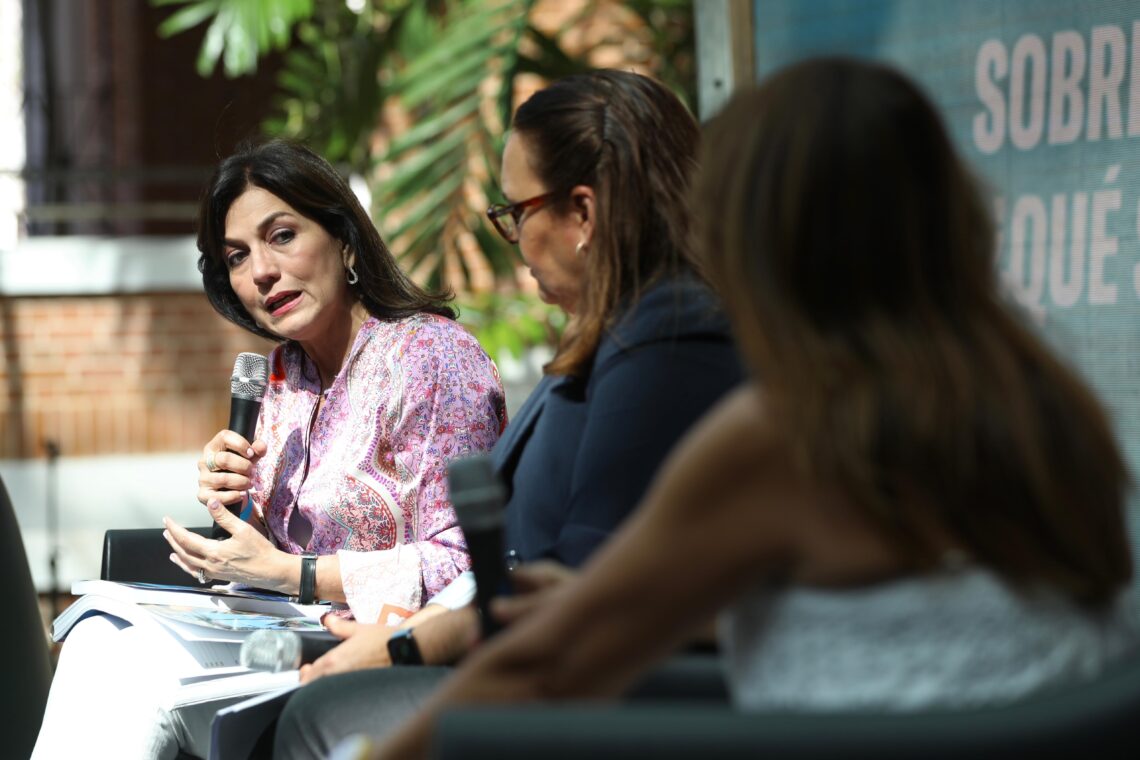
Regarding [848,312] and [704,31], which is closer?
[848,312]

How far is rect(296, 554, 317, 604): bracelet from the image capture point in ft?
8.74

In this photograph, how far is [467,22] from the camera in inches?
219

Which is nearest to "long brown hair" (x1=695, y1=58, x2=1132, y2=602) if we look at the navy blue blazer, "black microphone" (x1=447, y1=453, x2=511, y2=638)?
"black microphone" (x1=447, y1=453, x2=511, y2=638)

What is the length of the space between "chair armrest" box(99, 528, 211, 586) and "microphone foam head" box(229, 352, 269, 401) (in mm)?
501

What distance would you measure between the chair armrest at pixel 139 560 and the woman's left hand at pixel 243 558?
1.75 ft

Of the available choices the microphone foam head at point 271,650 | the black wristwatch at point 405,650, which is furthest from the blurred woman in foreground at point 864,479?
the microphone foam head at point 271,650

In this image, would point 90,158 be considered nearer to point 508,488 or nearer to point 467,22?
point 467,22

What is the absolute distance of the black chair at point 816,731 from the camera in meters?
1.21

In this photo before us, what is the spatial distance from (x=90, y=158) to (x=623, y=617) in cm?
659

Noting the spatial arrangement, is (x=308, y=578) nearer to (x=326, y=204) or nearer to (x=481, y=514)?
(x=326, y=204)

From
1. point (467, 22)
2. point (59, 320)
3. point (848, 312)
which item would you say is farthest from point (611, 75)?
point (59, 320)

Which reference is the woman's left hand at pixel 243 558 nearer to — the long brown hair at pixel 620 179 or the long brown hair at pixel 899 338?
the long brown hair at pixel 620 179

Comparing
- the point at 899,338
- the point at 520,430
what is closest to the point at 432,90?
the point at 520,430

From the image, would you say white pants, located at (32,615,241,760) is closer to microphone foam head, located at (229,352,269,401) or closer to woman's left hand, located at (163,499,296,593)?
woman's left hand, located at (163,499,296,593)
